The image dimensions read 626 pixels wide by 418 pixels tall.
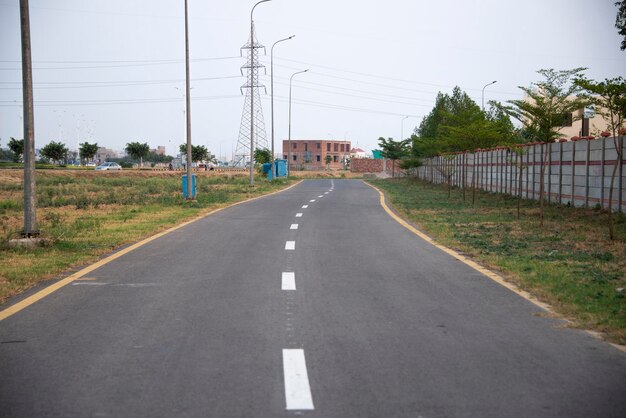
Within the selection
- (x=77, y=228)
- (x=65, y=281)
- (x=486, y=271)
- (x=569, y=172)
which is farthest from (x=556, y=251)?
(x=77, y=228)

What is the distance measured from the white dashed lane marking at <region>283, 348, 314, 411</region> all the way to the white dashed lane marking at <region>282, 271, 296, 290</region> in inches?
124

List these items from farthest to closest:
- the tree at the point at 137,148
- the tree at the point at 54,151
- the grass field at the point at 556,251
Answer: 1. the tree at the point at 137,148
2. the tree at the point at 54,151
3. the grass field at the point at 556,251

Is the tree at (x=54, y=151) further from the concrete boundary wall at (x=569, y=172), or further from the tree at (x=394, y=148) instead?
the concrete boundary wall at (x=569, y=172)

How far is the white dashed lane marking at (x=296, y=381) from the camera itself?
4551 mm

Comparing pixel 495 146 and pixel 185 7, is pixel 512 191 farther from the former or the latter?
pixel 185 7

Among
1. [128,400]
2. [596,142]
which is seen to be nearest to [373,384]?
[128,400]

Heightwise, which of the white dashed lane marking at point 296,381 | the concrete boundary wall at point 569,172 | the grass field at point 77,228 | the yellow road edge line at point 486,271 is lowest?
the yellow road edge line at point 486,271

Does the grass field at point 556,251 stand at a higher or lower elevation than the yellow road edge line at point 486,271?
higher

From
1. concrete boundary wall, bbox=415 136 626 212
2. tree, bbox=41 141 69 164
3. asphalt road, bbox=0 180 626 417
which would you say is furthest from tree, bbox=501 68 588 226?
tree, bbox=41 141 69 164

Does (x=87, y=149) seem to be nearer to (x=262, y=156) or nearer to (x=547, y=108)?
(x=262, y=156)

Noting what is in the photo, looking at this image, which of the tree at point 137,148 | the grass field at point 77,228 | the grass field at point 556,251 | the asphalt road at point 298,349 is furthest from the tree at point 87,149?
the asphalt road at point 298,349

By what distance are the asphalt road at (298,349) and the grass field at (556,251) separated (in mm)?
575

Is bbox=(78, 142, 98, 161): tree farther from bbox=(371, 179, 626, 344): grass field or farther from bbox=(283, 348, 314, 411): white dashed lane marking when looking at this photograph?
bbox=(283, 348, 314, 411): white dashed lane marking

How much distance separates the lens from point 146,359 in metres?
5.60
